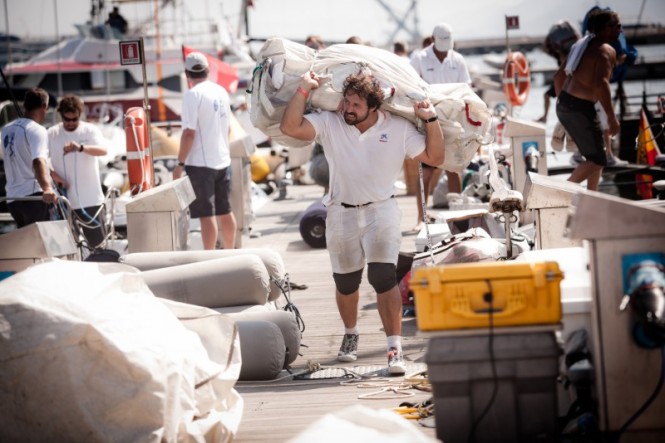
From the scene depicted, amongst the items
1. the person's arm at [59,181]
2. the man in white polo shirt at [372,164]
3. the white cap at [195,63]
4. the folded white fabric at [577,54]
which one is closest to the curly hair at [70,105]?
the person's arm at [59,181]

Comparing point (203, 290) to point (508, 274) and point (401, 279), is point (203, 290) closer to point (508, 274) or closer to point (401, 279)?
point (401, 279)

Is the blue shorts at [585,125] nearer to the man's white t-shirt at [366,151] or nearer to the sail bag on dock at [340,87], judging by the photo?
the sail bag on dock at [340,87]

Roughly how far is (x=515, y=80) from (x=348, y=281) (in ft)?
46.2

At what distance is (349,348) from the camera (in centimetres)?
731

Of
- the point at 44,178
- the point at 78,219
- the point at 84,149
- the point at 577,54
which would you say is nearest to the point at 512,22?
the point at 577,54

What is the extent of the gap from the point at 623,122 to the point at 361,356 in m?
11.6

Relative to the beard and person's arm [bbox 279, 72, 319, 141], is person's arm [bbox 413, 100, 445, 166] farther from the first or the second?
person's arm [bbox 279, 72, 319, 141]

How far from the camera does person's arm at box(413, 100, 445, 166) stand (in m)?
6.90

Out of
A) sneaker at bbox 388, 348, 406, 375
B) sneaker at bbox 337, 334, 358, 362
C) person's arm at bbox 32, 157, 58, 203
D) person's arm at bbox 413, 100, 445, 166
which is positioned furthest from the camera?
person's arm at bbox 32, 157, 58, 203

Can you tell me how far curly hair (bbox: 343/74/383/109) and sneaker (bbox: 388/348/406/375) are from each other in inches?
58.7

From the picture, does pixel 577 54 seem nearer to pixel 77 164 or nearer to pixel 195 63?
pixel 195 63

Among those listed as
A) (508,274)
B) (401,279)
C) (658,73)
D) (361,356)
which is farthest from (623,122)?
(658,73)

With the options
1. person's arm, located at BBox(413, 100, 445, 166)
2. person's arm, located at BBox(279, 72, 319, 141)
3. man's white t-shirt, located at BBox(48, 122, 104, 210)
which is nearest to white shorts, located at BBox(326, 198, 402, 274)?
person's arm, located at BBox(413, 100, 445, 166)

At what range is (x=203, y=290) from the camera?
7297 millimetres
